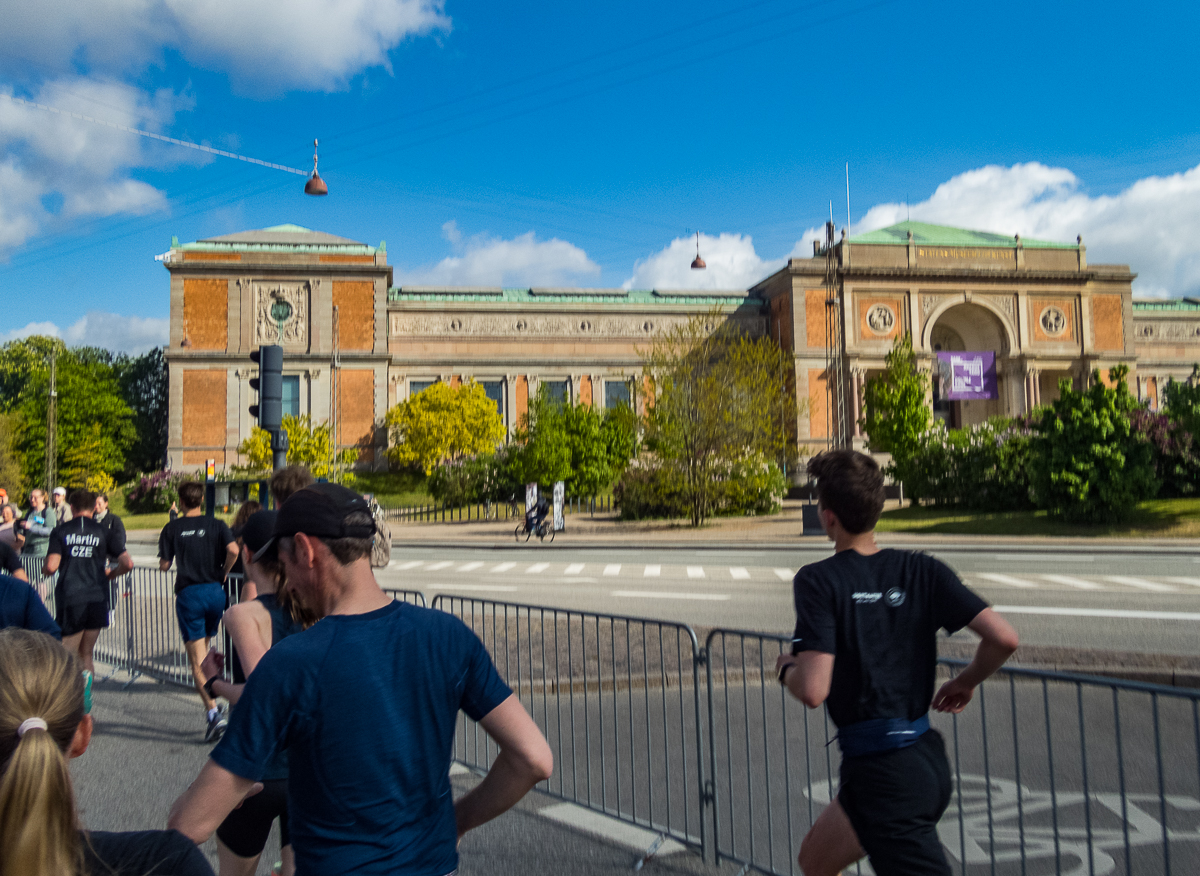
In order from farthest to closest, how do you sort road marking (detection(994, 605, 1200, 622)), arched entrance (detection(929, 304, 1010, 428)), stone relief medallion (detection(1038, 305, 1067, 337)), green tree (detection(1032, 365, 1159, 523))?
arched entrance (detection(929, 304, 1010, 428)) < stone relief medallion (detection(1038, 305, 1067, 337)) < green tree (detection(1032, 365, 1159, 523)) < road marking (detection(994, 605, 1200, 622))

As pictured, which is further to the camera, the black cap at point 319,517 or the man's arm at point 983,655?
the man's arm at point 983,655

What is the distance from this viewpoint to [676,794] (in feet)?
17.4

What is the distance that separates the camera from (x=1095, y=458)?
2441 centimetres

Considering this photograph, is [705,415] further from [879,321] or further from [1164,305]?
[1164,305]

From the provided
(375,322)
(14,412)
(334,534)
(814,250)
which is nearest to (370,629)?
(334,534)

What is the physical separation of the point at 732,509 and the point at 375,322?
3289cm

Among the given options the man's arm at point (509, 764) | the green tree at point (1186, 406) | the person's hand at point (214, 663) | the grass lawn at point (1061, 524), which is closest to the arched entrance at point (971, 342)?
the grass lawn at point (1061, 524)

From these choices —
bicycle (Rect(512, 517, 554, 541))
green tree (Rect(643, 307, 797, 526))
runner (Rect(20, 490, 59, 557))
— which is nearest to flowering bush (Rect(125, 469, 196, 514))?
bicycle (Rect(512, 517, 554, 541))

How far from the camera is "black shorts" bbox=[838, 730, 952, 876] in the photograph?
2.73 meters

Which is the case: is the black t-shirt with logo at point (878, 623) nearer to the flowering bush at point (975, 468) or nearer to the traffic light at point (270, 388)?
the traffic light at point (270, 388)

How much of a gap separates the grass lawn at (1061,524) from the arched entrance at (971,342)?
103 feet

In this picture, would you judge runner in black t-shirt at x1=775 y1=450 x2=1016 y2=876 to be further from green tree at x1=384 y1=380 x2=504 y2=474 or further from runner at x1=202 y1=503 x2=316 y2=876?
green tree at x1=384 y1=380 x2=504 y2=474

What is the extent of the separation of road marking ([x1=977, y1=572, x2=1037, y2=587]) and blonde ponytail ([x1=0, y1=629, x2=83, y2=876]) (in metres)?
14.9

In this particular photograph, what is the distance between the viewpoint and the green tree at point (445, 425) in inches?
2047
